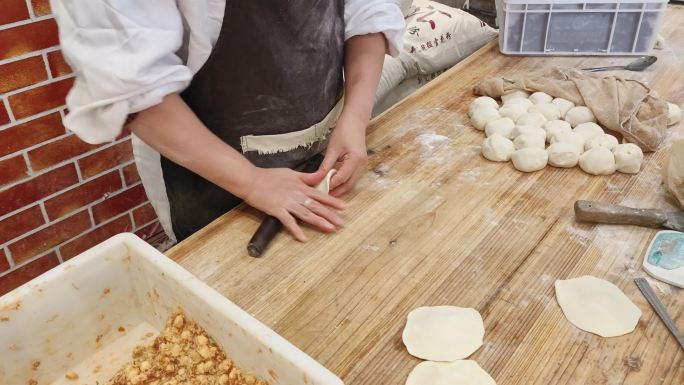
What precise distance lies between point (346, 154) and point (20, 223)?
1.20 metres

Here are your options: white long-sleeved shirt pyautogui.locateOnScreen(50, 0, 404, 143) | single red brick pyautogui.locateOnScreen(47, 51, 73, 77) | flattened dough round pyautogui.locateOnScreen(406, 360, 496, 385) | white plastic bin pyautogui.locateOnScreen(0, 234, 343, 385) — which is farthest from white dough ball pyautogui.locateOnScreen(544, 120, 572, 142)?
single red brick pyautogui.locateOnScreen(47, 51, 73, 77)

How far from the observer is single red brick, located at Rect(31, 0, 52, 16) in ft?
5.32

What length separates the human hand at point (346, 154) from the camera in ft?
3.97

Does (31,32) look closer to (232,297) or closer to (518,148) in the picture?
(232,297)

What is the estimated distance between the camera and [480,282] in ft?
3.30

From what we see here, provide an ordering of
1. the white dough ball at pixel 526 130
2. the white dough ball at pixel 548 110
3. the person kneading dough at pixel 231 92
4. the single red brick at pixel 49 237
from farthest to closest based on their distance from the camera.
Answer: the single red brick at pixel 49 237 < the white dough ball at pixel 548 110 < the white dough ball at pixel 526 130 < the person kneading dough at pixel 231 92

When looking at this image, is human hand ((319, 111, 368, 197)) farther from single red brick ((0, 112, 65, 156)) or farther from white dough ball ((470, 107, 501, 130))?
single red brick ((0, 112, 65, 156))

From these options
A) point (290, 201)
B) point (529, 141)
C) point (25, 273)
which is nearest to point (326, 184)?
point (290, 201)

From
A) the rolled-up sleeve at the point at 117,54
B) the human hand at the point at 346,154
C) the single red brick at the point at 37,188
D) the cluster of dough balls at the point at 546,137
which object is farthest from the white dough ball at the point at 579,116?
the single red brick at the point at 37,188

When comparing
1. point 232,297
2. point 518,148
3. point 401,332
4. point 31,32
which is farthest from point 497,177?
point 31,32

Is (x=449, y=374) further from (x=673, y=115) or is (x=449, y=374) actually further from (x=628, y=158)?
(x=673, y=115)

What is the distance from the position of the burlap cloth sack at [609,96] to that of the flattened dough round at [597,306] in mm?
572

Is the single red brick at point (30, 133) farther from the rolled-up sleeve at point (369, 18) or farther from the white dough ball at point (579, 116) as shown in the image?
the white dough ball at point (579, 116)

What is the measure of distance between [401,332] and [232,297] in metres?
0.30
